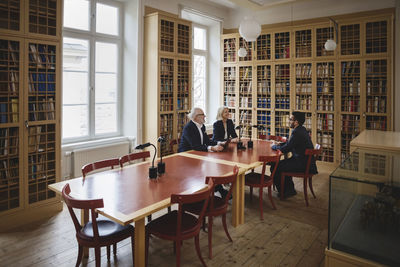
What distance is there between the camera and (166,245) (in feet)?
11.4

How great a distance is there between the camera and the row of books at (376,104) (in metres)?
6.20

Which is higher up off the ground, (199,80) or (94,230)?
(199,80)

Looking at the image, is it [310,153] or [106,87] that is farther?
[106,87]

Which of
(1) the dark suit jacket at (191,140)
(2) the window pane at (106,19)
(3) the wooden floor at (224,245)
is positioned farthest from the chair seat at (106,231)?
(2) the window pane at (106,19)

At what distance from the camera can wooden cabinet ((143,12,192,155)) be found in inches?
243

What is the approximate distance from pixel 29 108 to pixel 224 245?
2.98 metres

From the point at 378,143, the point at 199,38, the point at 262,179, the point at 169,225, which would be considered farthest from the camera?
the point at 199,38

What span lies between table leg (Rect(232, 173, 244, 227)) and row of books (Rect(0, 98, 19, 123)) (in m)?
2.87

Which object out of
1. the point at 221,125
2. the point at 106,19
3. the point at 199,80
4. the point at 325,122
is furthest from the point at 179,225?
the point at 199,80

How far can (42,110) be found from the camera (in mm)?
4207

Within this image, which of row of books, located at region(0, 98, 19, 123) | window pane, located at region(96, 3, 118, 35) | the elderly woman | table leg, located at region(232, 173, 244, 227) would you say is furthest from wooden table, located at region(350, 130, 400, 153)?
window pane, located at region(96, 3, 118, 35)

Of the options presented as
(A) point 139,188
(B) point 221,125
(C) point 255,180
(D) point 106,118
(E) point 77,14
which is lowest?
(C) point 255,180

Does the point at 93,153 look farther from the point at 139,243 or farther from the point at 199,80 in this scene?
the point at 199,80

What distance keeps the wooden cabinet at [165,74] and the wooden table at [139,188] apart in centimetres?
247
